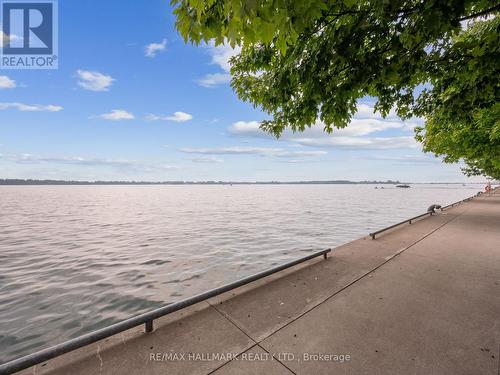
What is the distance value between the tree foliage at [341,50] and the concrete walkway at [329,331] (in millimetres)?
3612

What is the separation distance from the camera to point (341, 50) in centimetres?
402

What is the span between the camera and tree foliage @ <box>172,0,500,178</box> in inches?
107

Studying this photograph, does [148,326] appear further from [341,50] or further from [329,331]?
[341,50]

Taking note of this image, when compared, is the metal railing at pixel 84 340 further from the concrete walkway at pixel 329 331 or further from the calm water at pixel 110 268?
the calm water at pixel 110 268

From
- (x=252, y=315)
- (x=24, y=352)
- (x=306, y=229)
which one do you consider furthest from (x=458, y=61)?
(x=306, y=229)

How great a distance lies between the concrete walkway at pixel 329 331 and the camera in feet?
8.95

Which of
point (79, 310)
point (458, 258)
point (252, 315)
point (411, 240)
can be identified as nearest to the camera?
point (252, 315)

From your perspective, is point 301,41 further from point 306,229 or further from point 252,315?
point 306,229

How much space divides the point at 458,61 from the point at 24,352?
10200 mm

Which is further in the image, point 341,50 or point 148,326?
point 341,50

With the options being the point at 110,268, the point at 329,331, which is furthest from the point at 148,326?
the point at 110,268

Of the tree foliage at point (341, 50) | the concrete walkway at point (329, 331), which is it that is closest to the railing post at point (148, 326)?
the concrete walkway at point (329, 331)

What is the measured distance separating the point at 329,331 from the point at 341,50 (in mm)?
4362

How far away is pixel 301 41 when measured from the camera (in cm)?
449
